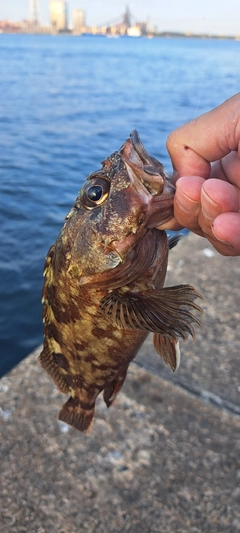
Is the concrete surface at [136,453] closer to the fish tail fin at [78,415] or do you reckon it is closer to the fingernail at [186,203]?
the fish tail fin at [78,415]

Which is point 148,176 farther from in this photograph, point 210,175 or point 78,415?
point 78,415

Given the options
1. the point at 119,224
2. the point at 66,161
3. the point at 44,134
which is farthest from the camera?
the point at 44,134

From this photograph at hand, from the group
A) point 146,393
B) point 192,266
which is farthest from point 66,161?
point 146,393

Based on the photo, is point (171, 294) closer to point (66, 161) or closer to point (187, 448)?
point (187, 448)

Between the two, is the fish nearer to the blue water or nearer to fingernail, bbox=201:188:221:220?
fingernail, bbox=201:188:221:220

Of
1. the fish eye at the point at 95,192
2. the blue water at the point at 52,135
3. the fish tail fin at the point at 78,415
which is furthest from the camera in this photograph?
the blue water at the point at 52,135

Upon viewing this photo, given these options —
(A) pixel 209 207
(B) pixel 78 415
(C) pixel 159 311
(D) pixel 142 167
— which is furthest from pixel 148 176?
(B) pixel 78 415

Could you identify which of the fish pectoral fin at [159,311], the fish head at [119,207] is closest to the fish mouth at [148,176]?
the fish head at [119,207]
